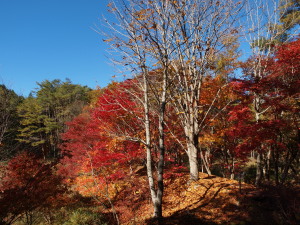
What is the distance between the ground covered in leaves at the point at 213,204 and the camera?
564 centimetres

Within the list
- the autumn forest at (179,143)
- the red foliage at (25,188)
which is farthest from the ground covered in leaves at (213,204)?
the red foliage at (25,188)

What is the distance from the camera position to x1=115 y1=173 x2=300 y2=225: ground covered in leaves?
5637 mm

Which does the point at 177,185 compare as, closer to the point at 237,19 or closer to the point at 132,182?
the point at 132,182

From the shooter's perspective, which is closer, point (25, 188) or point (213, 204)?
point (213, 204)

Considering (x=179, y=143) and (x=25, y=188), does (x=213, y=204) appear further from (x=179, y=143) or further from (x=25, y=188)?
(x=25, y=188)

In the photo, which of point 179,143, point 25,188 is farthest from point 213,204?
point 25,188

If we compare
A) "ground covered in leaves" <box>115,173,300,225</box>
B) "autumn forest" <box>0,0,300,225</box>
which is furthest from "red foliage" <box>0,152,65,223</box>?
"ground covered in leaves" <box>115,173,300,225</box>

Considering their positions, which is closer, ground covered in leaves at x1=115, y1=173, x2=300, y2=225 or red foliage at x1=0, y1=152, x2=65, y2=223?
ground covered in leaves at x1=115, y1=173, x2=300, y2=225

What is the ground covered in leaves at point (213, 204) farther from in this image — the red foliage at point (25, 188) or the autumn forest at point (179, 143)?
the red foliage at point (25, 188)

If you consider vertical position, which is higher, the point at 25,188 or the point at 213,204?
the point at 25,188

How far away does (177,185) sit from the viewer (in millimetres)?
9242

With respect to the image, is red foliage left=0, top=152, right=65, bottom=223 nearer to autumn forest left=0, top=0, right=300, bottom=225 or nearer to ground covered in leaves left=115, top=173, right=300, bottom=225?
autumn forest left=0, top=0, right=300, bottom=225

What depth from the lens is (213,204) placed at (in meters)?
6.93

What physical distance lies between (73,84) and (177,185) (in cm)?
3620
